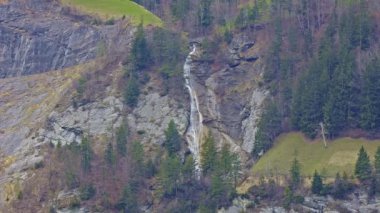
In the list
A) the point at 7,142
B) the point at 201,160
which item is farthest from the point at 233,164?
the point at 7,142

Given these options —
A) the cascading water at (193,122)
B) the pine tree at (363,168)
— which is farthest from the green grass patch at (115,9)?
the pine tree at (363,168)

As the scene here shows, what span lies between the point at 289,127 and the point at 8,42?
1847 inches

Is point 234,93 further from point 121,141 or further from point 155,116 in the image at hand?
point 121,141

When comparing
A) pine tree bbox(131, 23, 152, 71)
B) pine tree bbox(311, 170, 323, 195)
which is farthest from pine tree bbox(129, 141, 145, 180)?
pine tree bbox(311, 170, 323, 195)

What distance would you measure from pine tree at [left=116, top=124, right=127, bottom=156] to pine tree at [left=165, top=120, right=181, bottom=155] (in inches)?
186

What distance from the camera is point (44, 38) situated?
160 metres

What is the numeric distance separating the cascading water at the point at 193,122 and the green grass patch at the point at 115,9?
14.1 m

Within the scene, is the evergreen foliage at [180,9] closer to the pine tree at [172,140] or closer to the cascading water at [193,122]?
the cascading water at [193,122]

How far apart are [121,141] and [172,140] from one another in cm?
574

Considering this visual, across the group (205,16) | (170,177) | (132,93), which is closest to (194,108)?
(132,93)

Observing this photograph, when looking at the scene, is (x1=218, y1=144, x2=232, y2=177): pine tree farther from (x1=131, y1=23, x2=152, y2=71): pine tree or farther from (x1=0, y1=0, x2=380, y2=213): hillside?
(x1=131, y1=23, x2=152, y2=71): pine tree

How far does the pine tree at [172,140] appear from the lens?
132363 millimetres

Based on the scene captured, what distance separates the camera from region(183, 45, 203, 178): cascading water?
133875 millimetres

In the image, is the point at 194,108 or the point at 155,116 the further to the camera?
the point at 194,108
